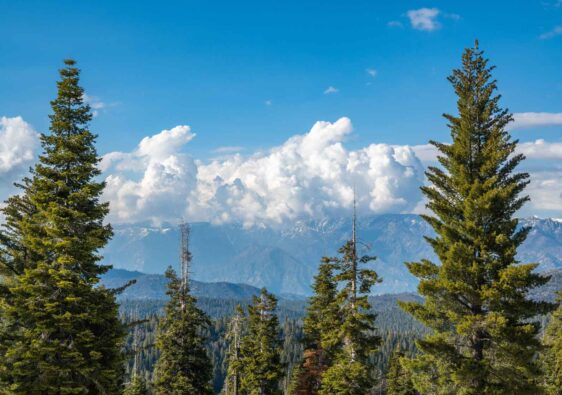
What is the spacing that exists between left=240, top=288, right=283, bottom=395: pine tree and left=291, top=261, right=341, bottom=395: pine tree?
2473mm

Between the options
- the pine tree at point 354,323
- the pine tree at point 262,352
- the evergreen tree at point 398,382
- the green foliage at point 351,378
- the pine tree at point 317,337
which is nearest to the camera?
the pine tree at point 354,323

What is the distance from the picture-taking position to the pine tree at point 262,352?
44531mm

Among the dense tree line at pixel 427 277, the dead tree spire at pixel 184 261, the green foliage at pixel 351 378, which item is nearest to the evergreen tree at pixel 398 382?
the green foliage at pixel 351 378

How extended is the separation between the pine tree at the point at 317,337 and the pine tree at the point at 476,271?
61.6 ft

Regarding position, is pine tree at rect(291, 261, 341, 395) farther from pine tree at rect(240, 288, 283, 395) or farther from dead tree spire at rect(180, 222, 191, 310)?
dead tree spire at rect(180, 222, 191, 310)

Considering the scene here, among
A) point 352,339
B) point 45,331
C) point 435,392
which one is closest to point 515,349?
point 435,392

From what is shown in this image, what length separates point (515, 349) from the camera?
19.2 m

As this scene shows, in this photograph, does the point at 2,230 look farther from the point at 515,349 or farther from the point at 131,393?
the point at 131,393

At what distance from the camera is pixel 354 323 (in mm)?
32469

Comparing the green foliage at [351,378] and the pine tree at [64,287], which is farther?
the green foliage at [351,378]

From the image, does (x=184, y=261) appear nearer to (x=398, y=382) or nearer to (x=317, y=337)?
(x=317, y=337)

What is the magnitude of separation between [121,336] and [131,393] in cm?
4086

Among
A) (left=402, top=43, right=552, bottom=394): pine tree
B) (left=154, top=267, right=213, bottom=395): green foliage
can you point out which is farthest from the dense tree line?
(left=154, top=267, right=213, bottom=395): green foliage

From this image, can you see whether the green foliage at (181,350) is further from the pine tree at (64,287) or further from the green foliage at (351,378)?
the pine tree at (64,287)
